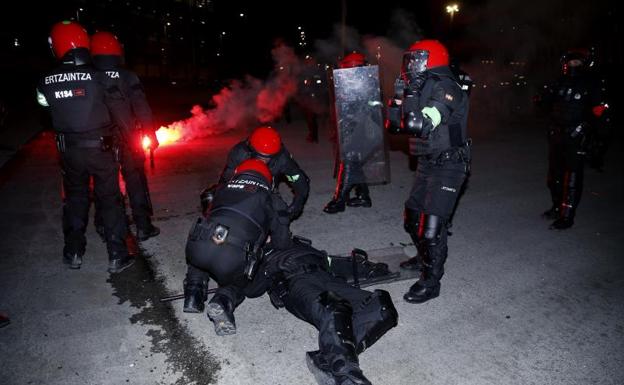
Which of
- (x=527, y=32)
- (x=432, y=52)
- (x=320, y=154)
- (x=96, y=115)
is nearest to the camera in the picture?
(x=432, y=52)

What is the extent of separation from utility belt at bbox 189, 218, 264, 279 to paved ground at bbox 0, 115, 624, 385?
1.76 feet

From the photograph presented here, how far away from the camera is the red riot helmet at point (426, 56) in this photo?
3.56 metres

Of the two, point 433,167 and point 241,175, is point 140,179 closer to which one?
point 241,175

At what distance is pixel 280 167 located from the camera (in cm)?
416

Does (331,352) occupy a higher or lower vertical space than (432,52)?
lower

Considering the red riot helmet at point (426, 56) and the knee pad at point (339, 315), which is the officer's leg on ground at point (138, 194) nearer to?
the knee pad at point (339, 315)

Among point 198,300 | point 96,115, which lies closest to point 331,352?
point 198,300

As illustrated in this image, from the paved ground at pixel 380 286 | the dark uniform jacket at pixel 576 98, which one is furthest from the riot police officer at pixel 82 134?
the dark uniform jacket at pixel 576 98

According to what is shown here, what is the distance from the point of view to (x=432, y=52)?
3.56 m

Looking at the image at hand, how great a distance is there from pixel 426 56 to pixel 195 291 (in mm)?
2665

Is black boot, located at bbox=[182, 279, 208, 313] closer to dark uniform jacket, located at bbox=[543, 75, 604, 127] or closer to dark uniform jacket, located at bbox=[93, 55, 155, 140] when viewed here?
dark uniform jacket, located at bbox=[93, 55, 155, 140]

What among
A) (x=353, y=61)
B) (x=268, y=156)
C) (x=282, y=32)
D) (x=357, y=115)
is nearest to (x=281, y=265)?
(x=268, y=156)

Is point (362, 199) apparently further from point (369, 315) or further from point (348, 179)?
point (369, 315)

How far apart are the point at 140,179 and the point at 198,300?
212 centimetres
